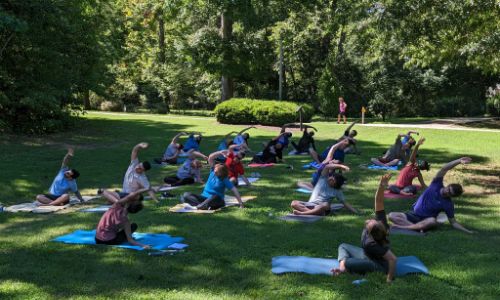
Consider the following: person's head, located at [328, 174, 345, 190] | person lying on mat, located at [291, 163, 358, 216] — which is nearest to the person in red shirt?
person lying on mat, located at [291, 163, 358, 216]

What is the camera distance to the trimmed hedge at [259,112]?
3086cm

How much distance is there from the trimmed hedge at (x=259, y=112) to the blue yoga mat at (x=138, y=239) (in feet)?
71.8

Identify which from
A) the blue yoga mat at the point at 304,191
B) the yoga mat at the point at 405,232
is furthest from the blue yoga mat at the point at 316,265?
the blue yoga mat at the point at 304,191

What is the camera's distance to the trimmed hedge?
101 ft

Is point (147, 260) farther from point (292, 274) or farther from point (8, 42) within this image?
point (8, 42)

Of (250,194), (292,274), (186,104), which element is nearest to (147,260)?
(292,274)

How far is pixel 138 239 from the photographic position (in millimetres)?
9086

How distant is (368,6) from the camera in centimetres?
1603

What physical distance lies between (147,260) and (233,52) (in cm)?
2969

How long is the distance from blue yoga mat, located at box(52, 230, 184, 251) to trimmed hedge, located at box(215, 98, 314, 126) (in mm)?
21892

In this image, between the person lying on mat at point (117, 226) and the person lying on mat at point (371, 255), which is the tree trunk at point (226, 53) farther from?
the person lying on mat at point (371, 255)

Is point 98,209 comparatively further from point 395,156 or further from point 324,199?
point 395,156

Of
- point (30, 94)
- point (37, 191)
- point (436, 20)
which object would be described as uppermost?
point (436, 20)

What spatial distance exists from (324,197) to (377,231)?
370 centimetres
